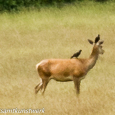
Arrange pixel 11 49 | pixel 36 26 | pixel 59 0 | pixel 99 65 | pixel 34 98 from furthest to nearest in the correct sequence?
1. pixel 59 0
2. pixel 36 26
3. pixel 11 49
4. pixel 99 65
5. pixel 34 98

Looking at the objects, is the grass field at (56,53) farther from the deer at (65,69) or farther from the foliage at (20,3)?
the foliage at (20,3)

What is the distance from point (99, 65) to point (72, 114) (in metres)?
5.72

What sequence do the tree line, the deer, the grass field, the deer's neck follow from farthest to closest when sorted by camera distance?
the tree line < the grass field < the deer's neck < the deer

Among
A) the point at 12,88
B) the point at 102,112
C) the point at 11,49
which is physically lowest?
the point at 11,49

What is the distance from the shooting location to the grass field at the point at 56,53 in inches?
460

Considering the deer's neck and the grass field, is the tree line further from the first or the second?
the deer's neck


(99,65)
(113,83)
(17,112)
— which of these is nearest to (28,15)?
(99,65)

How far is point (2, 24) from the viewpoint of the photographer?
2380 centimetres

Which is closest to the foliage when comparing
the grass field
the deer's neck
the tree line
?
the tree line

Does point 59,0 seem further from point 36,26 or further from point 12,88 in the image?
point 12,88

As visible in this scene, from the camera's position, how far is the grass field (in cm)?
1168

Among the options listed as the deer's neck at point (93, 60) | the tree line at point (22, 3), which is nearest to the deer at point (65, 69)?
the deer's neck at point (93, 60)

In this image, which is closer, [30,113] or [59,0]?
[30,113]

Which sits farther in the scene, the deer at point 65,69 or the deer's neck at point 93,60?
the deer's neck at point 93,60
